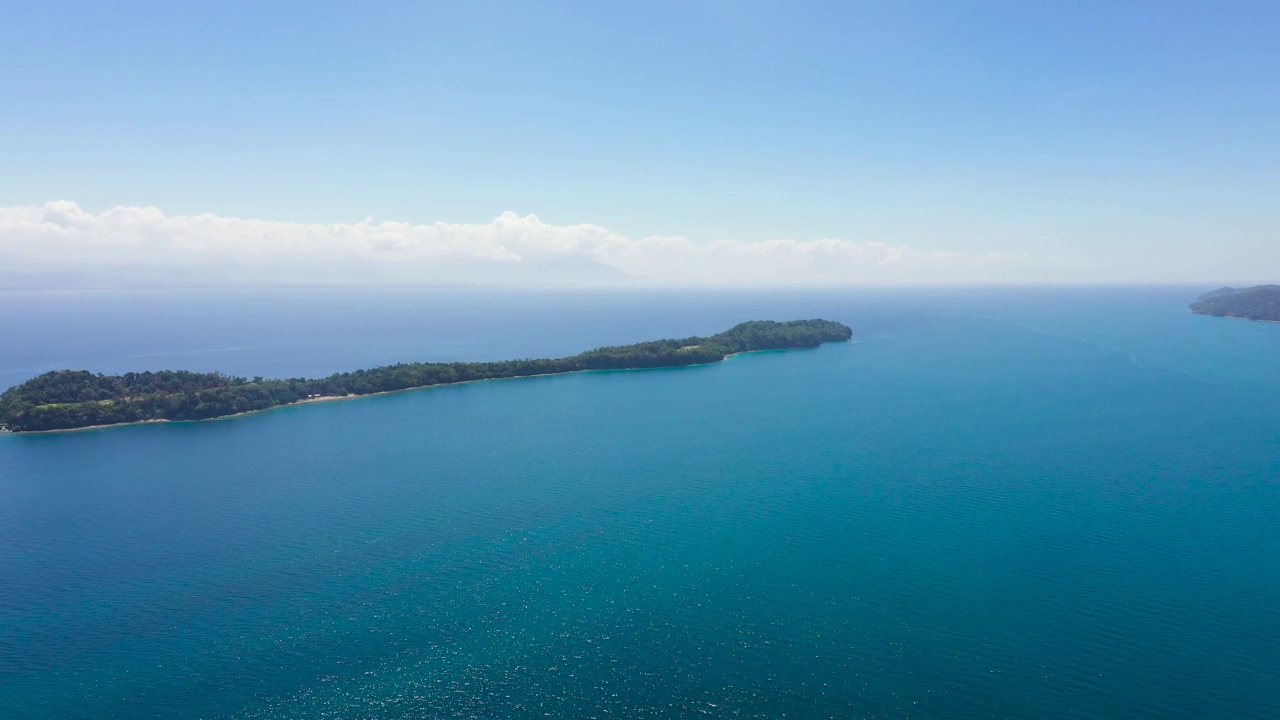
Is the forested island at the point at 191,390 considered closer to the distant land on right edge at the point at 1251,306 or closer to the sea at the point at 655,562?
the sea at the point at 655,562

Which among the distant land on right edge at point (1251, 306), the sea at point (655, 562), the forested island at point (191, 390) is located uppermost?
the forested island at point (191, 390)

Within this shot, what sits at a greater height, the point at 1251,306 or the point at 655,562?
the point at 1251,306

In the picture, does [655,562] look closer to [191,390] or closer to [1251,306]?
[191,390]

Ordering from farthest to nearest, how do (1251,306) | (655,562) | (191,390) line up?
1. (1251,306)
2. (191,390)
3. (655,562)

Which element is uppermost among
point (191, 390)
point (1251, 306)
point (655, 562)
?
point (191, 390)

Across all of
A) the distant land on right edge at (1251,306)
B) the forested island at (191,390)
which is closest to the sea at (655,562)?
the forested island at (191,390)

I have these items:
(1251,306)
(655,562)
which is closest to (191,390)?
(655,562)

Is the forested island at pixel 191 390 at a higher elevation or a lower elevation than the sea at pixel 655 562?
higher
